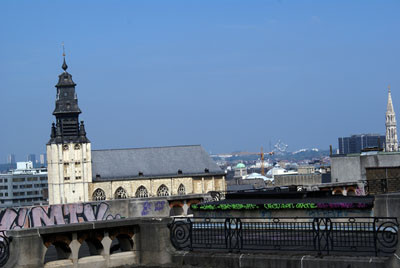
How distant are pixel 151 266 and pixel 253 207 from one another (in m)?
6.10

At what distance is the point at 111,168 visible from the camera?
472ft

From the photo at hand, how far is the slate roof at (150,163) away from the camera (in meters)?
143

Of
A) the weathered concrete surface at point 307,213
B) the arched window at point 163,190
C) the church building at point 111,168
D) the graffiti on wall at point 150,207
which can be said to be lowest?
the weathered concrete surface at point 307,213

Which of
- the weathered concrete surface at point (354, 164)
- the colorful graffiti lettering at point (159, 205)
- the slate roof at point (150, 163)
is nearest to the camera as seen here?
the colorful graffiti lettering at point (159, 205)

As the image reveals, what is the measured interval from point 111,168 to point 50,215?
11168cm

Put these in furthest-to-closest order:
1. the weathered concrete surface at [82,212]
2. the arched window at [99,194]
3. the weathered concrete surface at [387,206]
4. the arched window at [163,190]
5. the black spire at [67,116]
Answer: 1. the black spire at [67,116]
2. the arched window at [163,190]
3. the arched window at [99,194]
4. the weathered concrete surface at [82,212]
5. the weathered concrete surface at [387,206]

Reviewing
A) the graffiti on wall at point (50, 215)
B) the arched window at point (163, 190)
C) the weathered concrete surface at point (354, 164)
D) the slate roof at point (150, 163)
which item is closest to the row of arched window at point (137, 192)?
the arched window at point (163, 190)

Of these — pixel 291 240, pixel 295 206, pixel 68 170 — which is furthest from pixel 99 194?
pixel 291 240

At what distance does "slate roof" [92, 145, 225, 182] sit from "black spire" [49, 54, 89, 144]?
463 centimetres

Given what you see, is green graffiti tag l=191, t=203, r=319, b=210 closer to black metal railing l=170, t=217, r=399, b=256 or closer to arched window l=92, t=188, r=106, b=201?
black metal railing l=170, t=217, r=399, b=256

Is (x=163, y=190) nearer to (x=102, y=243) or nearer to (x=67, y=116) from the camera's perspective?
(x=67, y=116)

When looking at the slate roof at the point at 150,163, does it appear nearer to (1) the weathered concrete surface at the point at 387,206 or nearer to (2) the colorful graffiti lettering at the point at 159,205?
(2) the colorful graffiti lettering at the point at 159,205

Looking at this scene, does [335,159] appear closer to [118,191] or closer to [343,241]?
[343,241]

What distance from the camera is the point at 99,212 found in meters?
33.6
